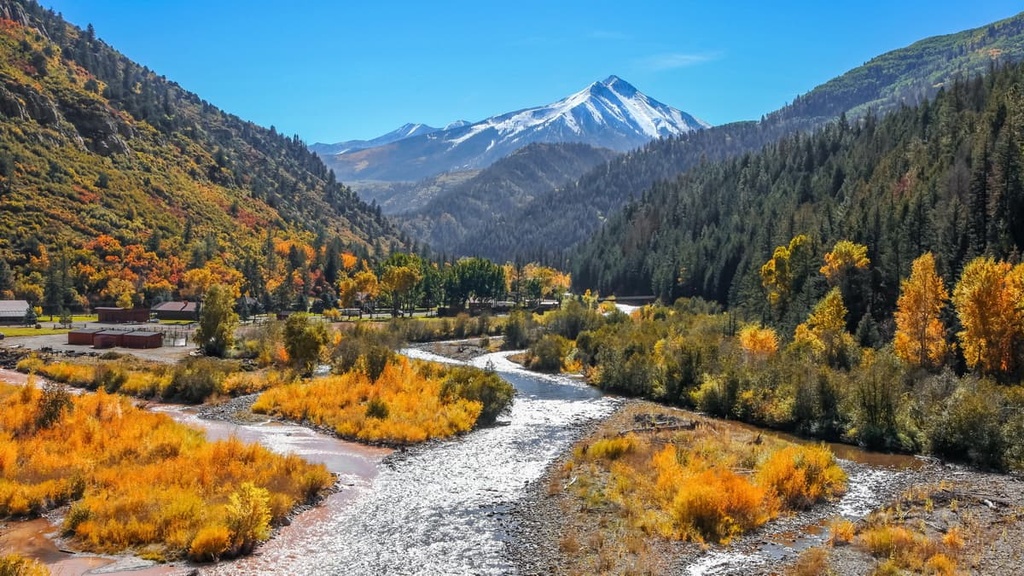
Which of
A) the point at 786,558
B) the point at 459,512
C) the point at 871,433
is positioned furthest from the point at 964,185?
the point at 459,512

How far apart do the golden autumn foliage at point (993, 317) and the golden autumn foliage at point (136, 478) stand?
186 ft

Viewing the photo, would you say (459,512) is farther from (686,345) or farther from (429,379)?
(686,345)

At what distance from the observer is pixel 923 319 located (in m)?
63.6

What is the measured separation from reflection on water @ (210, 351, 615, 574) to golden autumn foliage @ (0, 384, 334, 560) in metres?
2.20

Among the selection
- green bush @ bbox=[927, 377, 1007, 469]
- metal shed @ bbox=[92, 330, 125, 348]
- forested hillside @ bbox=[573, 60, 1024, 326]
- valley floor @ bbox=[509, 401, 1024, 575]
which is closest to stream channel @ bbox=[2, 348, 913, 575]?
valley floor @ bbox=[509, 401, 1024, 575]

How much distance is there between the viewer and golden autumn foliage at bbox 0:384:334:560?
25266 millimetres

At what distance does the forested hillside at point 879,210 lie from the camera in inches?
3004

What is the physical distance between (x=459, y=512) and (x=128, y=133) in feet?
677

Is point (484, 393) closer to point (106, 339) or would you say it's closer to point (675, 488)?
point (675, 488)

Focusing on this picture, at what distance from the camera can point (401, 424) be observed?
157 ft

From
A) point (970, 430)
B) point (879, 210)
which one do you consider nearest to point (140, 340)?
point (970, 430)

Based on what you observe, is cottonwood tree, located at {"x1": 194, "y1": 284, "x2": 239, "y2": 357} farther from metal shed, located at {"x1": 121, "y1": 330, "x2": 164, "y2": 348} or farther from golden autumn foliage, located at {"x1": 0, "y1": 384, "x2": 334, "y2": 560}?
golden autumn foliage, located at {"x1": 0, "y1": 384, "x2": 334, "y2": 560}

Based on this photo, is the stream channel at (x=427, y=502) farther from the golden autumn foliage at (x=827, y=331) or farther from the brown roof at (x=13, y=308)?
the brown roof at (x=13, y=308)

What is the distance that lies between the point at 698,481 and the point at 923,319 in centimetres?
4530
